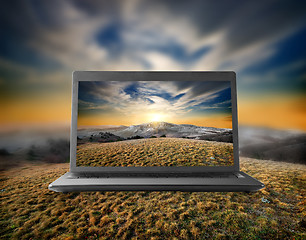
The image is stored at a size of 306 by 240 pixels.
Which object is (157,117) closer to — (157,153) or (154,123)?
(154,123)

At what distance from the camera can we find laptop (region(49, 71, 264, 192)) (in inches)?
55.1

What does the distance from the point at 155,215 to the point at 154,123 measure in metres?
0.94

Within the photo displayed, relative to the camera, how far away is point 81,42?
104 inches

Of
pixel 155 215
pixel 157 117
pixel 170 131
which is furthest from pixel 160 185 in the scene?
pixel 157 117

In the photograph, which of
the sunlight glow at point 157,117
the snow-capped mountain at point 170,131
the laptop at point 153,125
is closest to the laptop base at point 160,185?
the laptop at point 153,125

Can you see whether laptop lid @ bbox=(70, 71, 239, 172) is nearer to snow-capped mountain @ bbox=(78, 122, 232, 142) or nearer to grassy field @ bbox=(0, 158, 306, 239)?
snow-capped mountain @ bbox=(78, 122, 232, 142)

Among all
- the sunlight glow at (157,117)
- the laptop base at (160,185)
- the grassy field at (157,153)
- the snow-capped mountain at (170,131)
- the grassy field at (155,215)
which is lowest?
the grassy field at (155,215)

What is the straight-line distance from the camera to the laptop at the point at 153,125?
1.40 m

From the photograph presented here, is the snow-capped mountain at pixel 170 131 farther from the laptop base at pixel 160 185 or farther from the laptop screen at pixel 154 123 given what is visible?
the laptop base at pixel 160 185

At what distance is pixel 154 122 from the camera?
1.48 m

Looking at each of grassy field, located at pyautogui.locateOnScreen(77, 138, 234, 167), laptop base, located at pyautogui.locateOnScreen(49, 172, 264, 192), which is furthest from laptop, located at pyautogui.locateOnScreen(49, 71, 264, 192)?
laptop base, located at pyautogui.locateOnScreen(49, 172, 264, 192)

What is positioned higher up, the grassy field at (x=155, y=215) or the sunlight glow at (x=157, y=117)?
the sunlight glow at (x=157, y=117)

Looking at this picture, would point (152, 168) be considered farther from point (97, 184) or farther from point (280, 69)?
point (280, 69)

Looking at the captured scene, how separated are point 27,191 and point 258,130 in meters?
4.21
